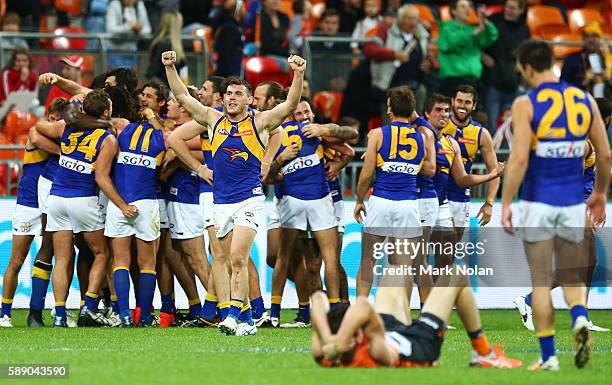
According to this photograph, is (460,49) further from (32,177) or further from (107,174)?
(32,177)

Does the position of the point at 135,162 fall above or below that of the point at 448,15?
below

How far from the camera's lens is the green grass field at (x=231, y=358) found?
8344 millimetres

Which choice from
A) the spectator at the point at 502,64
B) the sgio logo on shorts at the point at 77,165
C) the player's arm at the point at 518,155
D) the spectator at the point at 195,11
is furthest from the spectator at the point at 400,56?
the player's arm at the point at 518,155

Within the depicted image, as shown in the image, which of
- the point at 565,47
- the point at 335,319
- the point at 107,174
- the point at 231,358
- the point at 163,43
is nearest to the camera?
the point at 335,319

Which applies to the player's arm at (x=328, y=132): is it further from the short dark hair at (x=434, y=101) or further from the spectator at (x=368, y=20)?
the spectator at (x=368, y=20)

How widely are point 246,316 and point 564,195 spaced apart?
4139mm

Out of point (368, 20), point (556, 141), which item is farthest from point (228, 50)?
point (556, 141)

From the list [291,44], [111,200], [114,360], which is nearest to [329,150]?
[111,200]

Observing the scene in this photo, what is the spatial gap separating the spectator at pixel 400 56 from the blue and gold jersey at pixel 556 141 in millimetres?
10050

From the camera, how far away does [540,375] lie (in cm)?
→ 864

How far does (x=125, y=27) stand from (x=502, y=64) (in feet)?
20.2

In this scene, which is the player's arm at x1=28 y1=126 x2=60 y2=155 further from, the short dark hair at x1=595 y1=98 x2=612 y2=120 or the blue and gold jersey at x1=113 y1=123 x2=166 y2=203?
the short dark hair at x1=595 y1=98 x2=612 y2=120

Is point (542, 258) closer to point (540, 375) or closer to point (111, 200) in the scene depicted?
point (540, 375)

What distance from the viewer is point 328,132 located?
1331 cm
